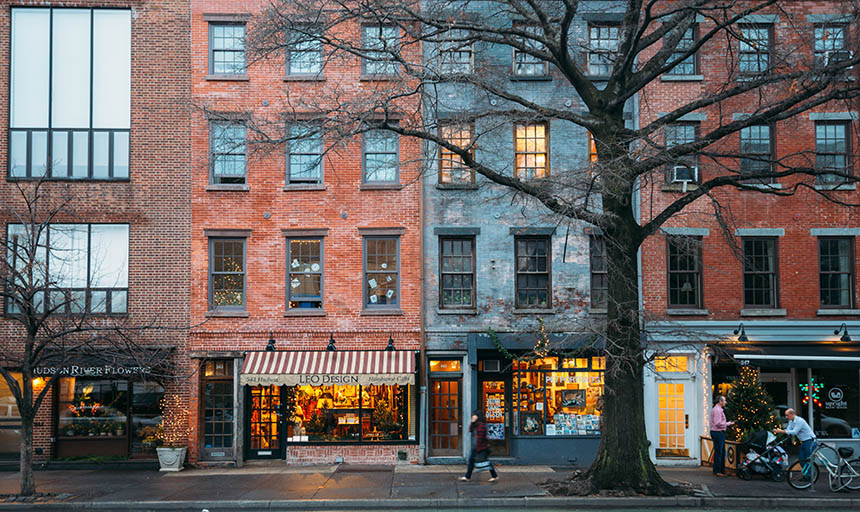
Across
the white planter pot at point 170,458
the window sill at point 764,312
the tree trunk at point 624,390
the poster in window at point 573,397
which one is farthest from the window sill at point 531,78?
the white planter pot at point 170,458

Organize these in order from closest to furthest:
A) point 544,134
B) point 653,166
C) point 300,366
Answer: point 653,166
point 300,366
point 544,134

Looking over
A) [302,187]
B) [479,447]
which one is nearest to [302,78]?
[302,187]

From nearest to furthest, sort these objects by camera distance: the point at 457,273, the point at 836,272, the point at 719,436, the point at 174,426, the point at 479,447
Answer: the point at 479,447
the point at 719,436
the point at 174,426
the point at 836,272
the point at 457,273

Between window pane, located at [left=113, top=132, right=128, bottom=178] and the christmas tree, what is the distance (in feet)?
55.3

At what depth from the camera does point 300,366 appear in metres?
19.8

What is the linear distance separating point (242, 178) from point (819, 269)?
52.8 ft

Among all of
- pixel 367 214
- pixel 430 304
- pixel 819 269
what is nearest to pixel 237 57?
pixel 367 214

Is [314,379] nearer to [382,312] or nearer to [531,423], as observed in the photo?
[382,312]

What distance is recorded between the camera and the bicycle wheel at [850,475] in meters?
15.6

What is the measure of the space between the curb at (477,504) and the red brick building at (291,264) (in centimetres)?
523

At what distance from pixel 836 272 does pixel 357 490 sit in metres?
14.2

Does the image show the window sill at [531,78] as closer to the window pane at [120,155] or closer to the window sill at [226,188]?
the window sill at [226,188]

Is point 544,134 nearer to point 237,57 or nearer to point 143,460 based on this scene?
point 237,57

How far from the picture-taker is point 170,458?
64.0 ft
